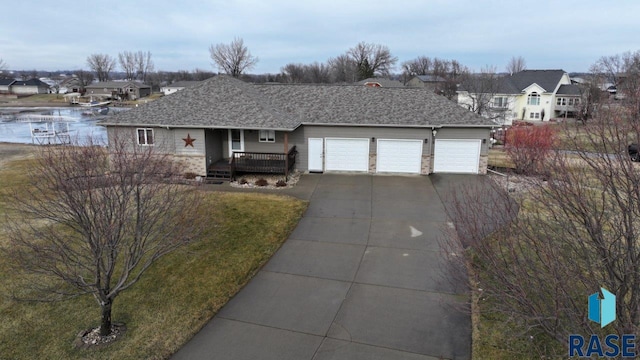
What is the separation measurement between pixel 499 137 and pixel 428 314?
109 ft

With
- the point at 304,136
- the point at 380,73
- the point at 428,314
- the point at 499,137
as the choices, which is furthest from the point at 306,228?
the point at 380,73

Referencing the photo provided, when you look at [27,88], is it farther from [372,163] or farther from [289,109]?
[372,163]

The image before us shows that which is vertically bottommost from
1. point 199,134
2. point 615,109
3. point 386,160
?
point 386,160

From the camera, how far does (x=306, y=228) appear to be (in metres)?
14.0

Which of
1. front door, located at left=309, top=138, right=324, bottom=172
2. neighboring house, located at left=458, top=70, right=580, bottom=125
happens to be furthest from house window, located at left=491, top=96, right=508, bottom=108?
front door, located at left=309, top=138, right=324, bottom=172

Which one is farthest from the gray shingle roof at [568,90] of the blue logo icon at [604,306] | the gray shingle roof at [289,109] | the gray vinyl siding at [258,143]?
the blue logo icon at [604,306]

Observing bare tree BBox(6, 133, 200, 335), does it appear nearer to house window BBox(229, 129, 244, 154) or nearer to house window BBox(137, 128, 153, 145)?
house window BBox(137, 128, 153, 145)

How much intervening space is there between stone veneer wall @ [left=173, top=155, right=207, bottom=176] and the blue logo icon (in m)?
17.5

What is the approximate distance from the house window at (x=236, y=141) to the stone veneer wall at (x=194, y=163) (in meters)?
2.15

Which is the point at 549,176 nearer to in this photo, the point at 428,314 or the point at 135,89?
the point at 428,314

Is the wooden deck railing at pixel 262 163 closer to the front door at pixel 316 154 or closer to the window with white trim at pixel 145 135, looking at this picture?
the front door at pixel 316 154

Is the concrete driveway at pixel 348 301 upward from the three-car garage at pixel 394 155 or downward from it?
downward

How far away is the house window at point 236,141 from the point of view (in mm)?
21797

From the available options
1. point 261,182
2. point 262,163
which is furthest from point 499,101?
point 261,182
